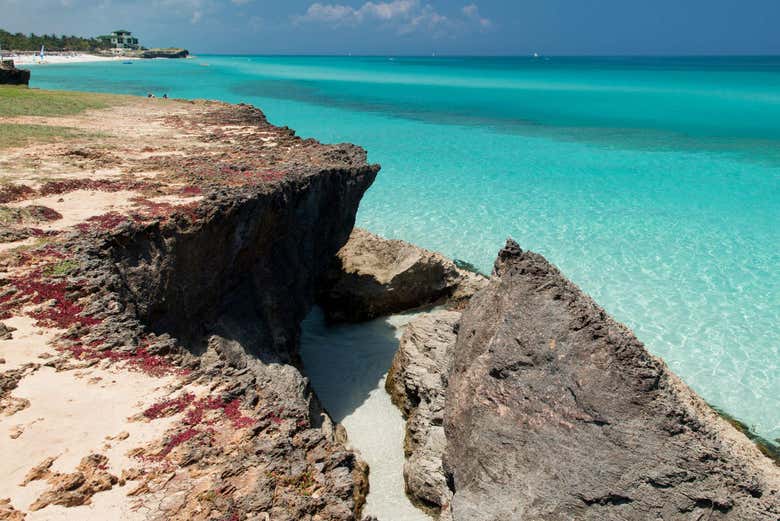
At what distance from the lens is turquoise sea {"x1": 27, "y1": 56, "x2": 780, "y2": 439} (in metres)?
16.3

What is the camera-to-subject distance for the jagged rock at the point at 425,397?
9898 millimetres

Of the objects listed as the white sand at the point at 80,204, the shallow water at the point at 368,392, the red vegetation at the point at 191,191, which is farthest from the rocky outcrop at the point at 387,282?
the white sand at the point at 80,204

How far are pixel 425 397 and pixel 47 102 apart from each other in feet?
76.0

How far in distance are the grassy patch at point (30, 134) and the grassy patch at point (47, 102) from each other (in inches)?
132

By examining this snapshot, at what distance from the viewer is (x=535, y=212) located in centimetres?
2711

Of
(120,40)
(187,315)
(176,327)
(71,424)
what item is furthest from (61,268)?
(120,40)

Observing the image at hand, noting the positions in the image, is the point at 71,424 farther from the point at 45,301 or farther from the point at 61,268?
the point at 61,268

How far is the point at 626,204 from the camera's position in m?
28.6

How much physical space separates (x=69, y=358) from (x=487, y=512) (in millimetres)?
5921

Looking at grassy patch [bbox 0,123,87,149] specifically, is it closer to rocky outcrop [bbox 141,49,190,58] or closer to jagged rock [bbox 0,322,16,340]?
jagged rock [bbox 0,322,16,340]

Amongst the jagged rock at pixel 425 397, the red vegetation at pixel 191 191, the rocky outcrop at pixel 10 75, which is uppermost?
the rocky outcrop at pixel 10 75

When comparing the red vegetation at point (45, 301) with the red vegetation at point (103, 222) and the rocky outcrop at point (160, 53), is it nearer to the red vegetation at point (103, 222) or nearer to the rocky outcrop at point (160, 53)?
the red vegetation at point (103, 222)

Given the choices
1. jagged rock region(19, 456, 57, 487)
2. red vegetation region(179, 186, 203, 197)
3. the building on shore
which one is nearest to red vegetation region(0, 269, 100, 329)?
jagged rock region(19, 456, 57, 487)

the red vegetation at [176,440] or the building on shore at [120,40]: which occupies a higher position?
the building on shore at [120,40]
